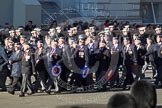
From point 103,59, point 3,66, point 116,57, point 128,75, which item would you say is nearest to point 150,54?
point 128,75

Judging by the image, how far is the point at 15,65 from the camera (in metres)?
15.6

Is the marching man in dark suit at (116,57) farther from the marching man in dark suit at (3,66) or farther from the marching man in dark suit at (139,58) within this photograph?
the marching man in dark suit at (3,66)

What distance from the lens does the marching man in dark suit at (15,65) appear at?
1551 centimetres

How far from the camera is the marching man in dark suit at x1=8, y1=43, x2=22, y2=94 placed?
15508 mm

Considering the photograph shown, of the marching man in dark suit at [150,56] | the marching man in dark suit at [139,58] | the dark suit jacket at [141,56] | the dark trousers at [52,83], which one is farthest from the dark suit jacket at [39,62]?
the marching man in dark suit at [150,56]

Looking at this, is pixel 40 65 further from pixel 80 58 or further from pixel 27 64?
pixel 80 58

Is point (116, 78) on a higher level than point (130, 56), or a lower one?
lower

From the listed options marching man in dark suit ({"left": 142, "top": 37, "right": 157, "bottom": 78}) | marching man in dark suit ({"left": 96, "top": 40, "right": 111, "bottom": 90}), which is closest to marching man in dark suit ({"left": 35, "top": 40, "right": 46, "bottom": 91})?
marching man in dark suit ({"left": 96, "top": 40, "right": 111, "bottom": 90})

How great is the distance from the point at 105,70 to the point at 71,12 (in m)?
13.6

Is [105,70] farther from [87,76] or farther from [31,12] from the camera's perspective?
[31,12]

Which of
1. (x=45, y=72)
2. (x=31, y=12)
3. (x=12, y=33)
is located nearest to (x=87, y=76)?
(x=45, y=72)

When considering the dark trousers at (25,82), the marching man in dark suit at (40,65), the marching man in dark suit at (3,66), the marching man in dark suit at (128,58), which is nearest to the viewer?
the dark trousers at (25,82)

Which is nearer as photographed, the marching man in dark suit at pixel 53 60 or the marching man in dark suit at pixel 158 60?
the marching man in dark suit at pixel 53 60

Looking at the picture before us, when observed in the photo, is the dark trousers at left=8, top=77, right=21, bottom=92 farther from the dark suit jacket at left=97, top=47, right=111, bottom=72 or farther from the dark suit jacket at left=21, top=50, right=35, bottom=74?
the dark suit jacket at left=97, top=47, right=111, bottom=72
